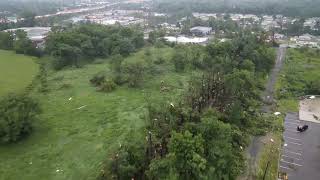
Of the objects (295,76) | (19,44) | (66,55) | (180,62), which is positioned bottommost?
(295,76)

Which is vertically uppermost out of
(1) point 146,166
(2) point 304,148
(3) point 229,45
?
(3) point 229,45

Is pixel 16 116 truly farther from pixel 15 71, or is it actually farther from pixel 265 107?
pixel 265 107

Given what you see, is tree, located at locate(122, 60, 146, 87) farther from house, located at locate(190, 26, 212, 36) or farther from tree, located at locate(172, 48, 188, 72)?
house, located at locate(190, 26, 212, 36)

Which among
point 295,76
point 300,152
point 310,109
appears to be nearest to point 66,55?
point 295,76

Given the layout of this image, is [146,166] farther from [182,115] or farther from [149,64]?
[149,64]

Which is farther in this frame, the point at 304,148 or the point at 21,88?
the point at 21,88

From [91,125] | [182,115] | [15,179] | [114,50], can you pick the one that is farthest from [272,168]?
[114,50]
